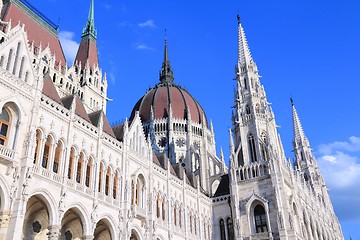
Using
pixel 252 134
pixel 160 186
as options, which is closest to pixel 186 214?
pixel 160 186

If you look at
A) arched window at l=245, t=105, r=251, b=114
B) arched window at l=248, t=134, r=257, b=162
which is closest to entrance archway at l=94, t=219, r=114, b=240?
arched window at l=248, t=134, r=257, b=162

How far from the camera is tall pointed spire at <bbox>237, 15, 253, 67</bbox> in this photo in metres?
54.3

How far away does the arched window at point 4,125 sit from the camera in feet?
68.4

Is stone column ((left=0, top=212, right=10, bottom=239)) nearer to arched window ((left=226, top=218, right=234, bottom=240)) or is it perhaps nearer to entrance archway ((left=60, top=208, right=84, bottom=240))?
entrance archway ((left=60, top=208, right=84, bottom=240))

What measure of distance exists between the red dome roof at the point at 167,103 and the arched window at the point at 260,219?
88.6ft

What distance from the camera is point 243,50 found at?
5556 cm

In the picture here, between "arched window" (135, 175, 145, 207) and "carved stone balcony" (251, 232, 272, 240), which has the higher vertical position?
"arched window" (135, 175, 145, 207)

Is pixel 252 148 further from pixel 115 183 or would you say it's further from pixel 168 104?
pixel 168 104

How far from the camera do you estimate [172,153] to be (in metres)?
57.7

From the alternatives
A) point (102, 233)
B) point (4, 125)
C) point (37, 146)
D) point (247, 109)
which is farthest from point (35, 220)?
point (247, 109)

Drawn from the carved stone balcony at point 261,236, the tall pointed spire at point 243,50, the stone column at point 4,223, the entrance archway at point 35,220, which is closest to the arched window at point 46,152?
the entrance archway at point 35,220

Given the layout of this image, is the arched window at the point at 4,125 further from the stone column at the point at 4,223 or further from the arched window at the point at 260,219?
the arched window at the point at 260,219

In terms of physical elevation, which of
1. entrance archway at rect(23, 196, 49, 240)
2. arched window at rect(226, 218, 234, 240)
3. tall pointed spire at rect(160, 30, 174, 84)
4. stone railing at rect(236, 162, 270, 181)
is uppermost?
tall pointed spire at rect(160, 30, 174, 84)

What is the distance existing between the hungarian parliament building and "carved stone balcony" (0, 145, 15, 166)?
0.08 metres
